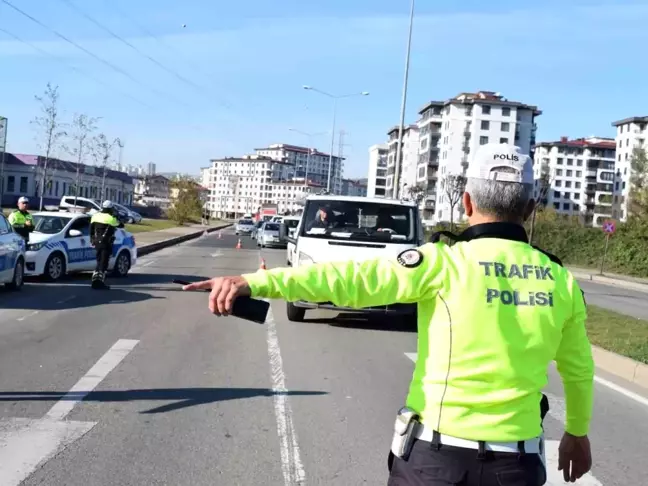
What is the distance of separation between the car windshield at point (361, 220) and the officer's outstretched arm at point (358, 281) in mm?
10611

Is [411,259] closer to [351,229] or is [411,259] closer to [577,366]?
[577,366]

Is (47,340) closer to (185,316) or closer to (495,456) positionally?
(185,316)

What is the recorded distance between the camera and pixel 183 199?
76.1 metres

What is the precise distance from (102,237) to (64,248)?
2364 millimetres

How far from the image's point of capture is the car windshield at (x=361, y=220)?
13.2 meters

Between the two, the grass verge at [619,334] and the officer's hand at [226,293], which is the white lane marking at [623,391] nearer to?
the grass verge at [619,334]

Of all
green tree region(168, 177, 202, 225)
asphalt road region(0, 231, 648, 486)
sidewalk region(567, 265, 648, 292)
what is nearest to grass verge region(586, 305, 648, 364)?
asphalt road region(0, 231, 648, 486)

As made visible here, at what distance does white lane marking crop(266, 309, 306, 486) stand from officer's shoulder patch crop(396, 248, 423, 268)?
2.87 metres

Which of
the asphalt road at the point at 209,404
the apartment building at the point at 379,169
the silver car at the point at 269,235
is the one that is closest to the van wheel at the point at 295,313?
the asphalt road at the point at 209,404

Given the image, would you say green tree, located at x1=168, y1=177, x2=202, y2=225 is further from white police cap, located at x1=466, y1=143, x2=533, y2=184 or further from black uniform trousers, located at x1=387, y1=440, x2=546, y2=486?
black uniform trousers, located at x1=387, y1=440, x2=546, y2=486

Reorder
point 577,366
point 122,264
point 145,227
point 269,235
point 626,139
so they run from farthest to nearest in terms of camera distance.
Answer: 1. point 626,139
2. point 145,227
3. point 269,235
4. point 122,264
5. point 577,366

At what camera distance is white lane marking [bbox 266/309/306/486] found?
508 centimetres

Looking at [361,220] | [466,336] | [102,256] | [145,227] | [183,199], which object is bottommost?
[102,256]

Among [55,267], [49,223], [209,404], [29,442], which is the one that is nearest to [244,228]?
[49,223]
